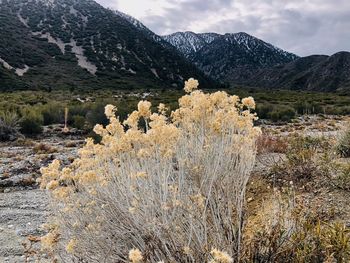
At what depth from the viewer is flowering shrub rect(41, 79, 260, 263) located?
9.25 feet

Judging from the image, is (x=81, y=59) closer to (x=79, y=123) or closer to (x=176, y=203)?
(x=79, y=123)

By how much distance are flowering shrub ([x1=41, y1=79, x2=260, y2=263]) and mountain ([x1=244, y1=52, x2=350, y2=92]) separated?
360ft

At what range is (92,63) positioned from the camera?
67375mm

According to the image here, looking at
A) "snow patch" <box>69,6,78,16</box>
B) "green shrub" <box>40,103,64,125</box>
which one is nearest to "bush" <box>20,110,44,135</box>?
"green shrub" <box>40,103,64,125</box>

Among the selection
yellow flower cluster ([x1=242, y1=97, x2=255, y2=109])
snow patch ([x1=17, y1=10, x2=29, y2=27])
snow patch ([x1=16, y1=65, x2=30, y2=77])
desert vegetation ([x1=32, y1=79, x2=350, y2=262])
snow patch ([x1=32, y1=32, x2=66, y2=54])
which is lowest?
snow patch ([x1=16, y1=65, x2=30, y2=77])

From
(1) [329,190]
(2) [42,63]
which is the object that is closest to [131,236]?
(1) [329,190]

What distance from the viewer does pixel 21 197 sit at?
805cm

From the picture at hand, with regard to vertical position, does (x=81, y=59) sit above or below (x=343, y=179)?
above

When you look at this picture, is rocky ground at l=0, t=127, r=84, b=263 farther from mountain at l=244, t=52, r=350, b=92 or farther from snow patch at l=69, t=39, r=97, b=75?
mountain at l=244, t=52, r=350, b=92

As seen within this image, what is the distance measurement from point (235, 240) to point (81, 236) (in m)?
1.22

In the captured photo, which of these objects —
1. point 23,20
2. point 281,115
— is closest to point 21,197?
point 281,115

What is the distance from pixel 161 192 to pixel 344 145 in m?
5.36

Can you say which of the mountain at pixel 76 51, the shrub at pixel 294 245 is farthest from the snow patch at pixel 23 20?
the shrub at pixel 294 245

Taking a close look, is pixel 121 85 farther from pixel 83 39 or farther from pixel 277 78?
pixel 277 78
